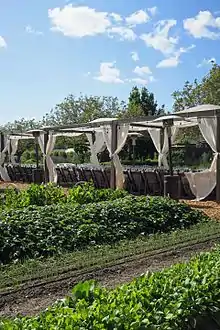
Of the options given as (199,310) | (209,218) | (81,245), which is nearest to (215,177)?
(209,218)

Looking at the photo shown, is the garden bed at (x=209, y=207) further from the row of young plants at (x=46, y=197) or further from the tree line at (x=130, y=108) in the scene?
the tree line at (x=130, y=108)

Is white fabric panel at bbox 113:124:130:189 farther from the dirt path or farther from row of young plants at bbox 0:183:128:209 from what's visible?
the dirt path

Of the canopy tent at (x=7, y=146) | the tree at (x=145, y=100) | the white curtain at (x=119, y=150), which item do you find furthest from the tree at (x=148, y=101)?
the white curtain at (x=119, y=150)

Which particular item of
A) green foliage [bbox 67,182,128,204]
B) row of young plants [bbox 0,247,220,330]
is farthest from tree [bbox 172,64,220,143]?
row of young plants [bbox 0,247,220,330]

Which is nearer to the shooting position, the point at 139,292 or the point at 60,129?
the point at 139,292

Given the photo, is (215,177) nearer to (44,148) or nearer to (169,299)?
(44,148)

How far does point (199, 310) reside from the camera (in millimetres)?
2592

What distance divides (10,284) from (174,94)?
77.2 feet

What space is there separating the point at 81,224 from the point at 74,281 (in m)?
1.79

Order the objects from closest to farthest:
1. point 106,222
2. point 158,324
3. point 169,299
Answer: point 158,324
point 169,299
point 106,222

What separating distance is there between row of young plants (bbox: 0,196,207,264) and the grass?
0.70 feet

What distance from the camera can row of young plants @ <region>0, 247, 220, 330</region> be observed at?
6.99ft

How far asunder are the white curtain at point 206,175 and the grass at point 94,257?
168 inches

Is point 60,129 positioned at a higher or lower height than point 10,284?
higher
